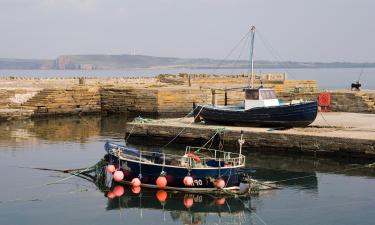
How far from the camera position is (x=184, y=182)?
2034 centimetres

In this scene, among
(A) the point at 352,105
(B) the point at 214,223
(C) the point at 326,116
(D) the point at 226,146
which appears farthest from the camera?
(A) the point at 352,105

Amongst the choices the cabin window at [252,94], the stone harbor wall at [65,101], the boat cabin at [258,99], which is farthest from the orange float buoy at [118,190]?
the stone harbor wall at [65,101]

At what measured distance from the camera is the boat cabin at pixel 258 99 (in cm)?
3045

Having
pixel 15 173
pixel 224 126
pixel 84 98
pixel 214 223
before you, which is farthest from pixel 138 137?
pixel 84 98

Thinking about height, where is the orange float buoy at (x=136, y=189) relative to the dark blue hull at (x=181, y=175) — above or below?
below

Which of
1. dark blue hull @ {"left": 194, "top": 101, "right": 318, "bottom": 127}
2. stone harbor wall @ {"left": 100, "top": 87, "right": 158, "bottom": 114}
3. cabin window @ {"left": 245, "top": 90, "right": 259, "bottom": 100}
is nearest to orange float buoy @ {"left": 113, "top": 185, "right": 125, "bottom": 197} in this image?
dark blue hull @ {"left": 194, "top": 101, "right": 318, "bottom": 127}

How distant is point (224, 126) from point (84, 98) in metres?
21.8

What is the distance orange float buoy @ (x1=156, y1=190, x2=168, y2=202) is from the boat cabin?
36.2ft

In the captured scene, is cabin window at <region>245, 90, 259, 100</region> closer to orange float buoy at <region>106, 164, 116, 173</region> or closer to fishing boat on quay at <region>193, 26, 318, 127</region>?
fishing boat on quay at <region>193, 26, 318, 127</region>

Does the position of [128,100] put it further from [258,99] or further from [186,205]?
[186,205]

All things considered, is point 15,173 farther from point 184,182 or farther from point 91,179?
point 184,182

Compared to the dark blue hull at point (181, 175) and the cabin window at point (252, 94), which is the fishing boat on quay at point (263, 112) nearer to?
the cabin window at point (252, 94)

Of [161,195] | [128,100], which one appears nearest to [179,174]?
[161,195]

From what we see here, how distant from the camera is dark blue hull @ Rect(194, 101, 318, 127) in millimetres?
28906
